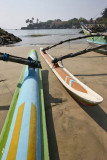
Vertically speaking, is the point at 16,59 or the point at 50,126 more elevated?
the point at 16,59

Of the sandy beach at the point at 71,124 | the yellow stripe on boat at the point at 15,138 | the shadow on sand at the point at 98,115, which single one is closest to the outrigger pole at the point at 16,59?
the sandy beach at the point at 71,124

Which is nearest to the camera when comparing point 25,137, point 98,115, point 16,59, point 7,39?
point 25,137

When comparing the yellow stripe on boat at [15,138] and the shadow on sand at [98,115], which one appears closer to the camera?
the yellow stripe on boat at [15,138]

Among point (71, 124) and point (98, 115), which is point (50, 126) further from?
point (98, 115)

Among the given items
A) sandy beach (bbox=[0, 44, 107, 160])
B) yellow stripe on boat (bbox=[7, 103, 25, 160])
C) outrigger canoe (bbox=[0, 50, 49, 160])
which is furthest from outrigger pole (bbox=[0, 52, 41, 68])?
yellow stripe on boat (bbox=[7, 103, 25, 160])

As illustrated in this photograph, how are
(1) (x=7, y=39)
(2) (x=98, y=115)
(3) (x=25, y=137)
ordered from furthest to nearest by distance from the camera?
(1) (x=7, y=39) < (2) (x=98, y=115) < (3) (x=25, y=137)

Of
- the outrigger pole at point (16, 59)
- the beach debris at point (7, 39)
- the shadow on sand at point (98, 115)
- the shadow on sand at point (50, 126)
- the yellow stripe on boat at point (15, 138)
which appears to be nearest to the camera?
the yellow stripe on boat at point (15, 138)

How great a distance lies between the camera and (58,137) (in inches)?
A: 119

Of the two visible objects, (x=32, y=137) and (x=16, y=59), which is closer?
(x=32, y=137)

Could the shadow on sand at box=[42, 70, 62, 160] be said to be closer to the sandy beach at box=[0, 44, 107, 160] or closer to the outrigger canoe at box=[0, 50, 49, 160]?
the sandy beach at box=[0, 44, 107, 160]

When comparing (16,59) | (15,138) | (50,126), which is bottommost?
(50,126)

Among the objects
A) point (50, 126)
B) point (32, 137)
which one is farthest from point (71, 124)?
point (32, 137)

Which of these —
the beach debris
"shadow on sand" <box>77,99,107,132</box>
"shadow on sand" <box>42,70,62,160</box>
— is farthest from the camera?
the beach debris

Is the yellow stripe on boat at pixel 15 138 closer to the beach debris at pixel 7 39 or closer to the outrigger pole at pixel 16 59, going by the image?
the outrigger pole at pixel 16 59
